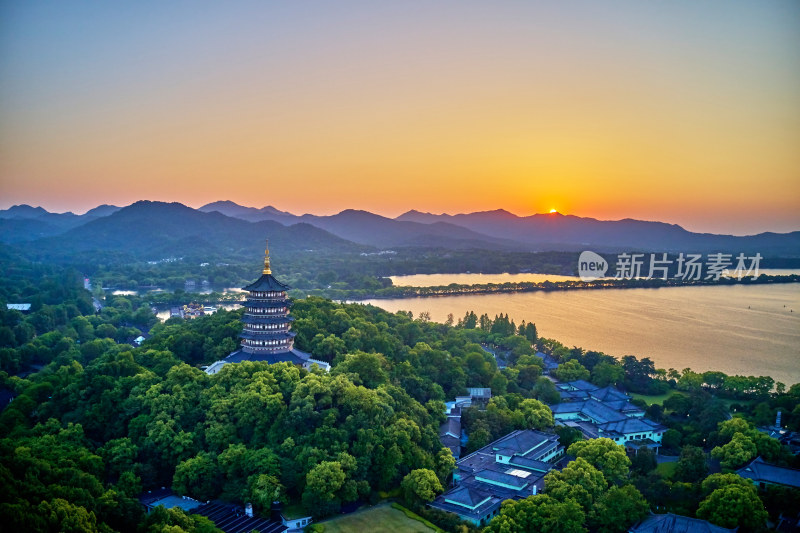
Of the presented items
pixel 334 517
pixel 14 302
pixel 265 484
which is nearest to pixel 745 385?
pixel 334 517

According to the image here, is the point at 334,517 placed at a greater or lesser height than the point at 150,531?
lesser

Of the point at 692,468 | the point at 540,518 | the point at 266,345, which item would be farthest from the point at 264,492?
the point at 692,468

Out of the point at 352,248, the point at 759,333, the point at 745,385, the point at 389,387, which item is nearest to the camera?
the point at 389,387

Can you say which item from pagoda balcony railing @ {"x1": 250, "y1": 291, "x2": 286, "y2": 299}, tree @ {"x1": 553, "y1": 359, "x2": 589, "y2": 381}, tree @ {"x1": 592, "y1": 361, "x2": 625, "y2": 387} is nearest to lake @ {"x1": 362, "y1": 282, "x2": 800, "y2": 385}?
tree @ {"x1": 592, "y1": 361, "x2": 625, "y2": 387}

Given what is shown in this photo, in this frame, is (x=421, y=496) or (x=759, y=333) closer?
(x=421, y=496)

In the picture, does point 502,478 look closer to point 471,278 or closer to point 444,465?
point 444,465

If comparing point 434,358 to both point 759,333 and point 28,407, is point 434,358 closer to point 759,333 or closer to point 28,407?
point 28,407

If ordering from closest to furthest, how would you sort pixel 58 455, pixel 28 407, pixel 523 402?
pixel 58 455, pixel 28 407, pixel 523 402
